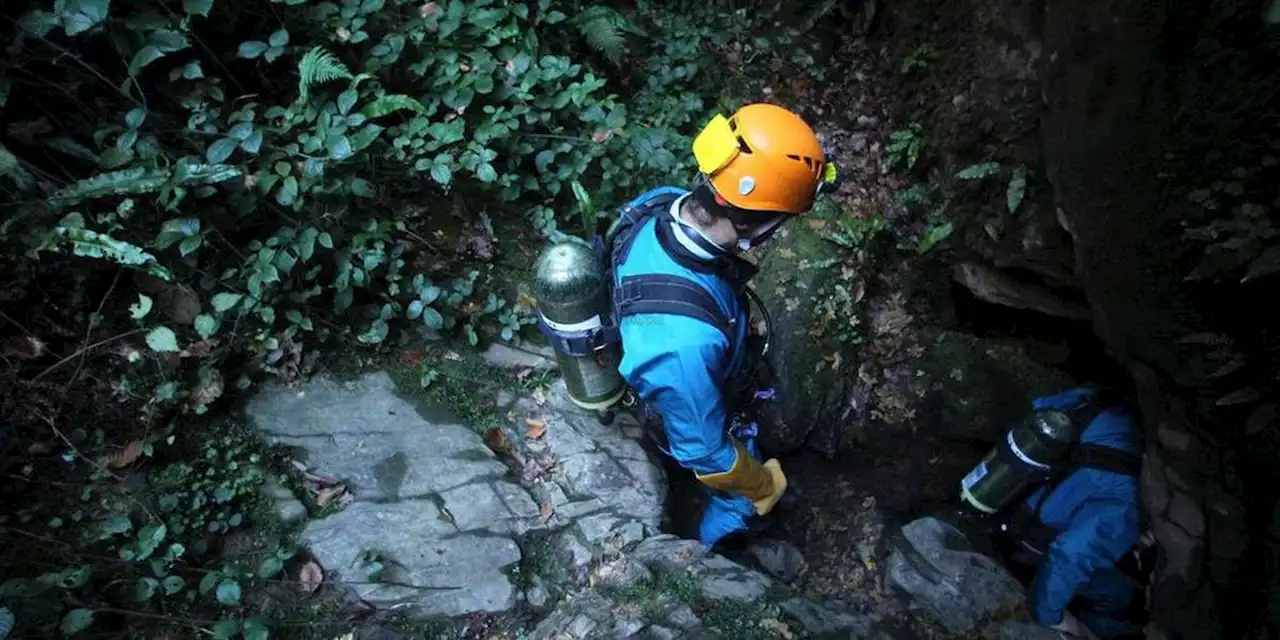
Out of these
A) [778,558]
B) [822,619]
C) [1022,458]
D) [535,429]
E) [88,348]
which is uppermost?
[1022,458]

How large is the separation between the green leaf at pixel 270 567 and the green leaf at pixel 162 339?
56.3 inches

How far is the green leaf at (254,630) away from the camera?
3.26 metres

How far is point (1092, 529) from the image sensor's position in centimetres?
448

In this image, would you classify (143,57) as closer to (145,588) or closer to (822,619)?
(145,588)

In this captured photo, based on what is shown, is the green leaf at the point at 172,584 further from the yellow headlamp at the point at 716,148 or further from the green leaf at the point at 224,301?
the yellow headlamp at the point at 716,148

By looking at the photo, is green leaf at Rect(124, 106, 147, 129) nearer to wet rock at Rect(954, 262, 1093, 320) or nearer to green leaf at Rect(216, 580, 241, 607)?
green leaf at Rect(216, 580, 241, 607)

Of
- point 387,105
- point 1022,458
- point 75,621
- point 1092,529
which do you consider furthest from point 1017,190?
point 75,621

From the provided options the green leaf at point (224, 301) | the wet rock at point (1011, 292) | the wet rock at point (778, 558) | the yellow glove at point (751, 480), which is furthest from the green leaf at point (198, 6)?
the wet rock at point (1011, 292)

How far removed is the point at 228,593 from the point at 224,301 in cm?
177

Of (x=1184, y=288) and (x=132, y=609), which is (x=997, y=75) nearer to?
(x=1184, y=288)

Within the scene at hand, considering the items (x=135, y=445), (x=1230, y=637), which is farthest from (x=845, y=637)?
(x=135, y=445)

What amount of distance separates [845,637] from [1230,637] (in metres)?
2.01

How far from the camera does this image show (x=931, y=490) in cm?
593

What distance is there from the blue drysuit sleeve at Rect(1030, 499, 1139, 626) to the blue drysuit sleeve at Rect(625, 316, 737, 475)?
265cm
